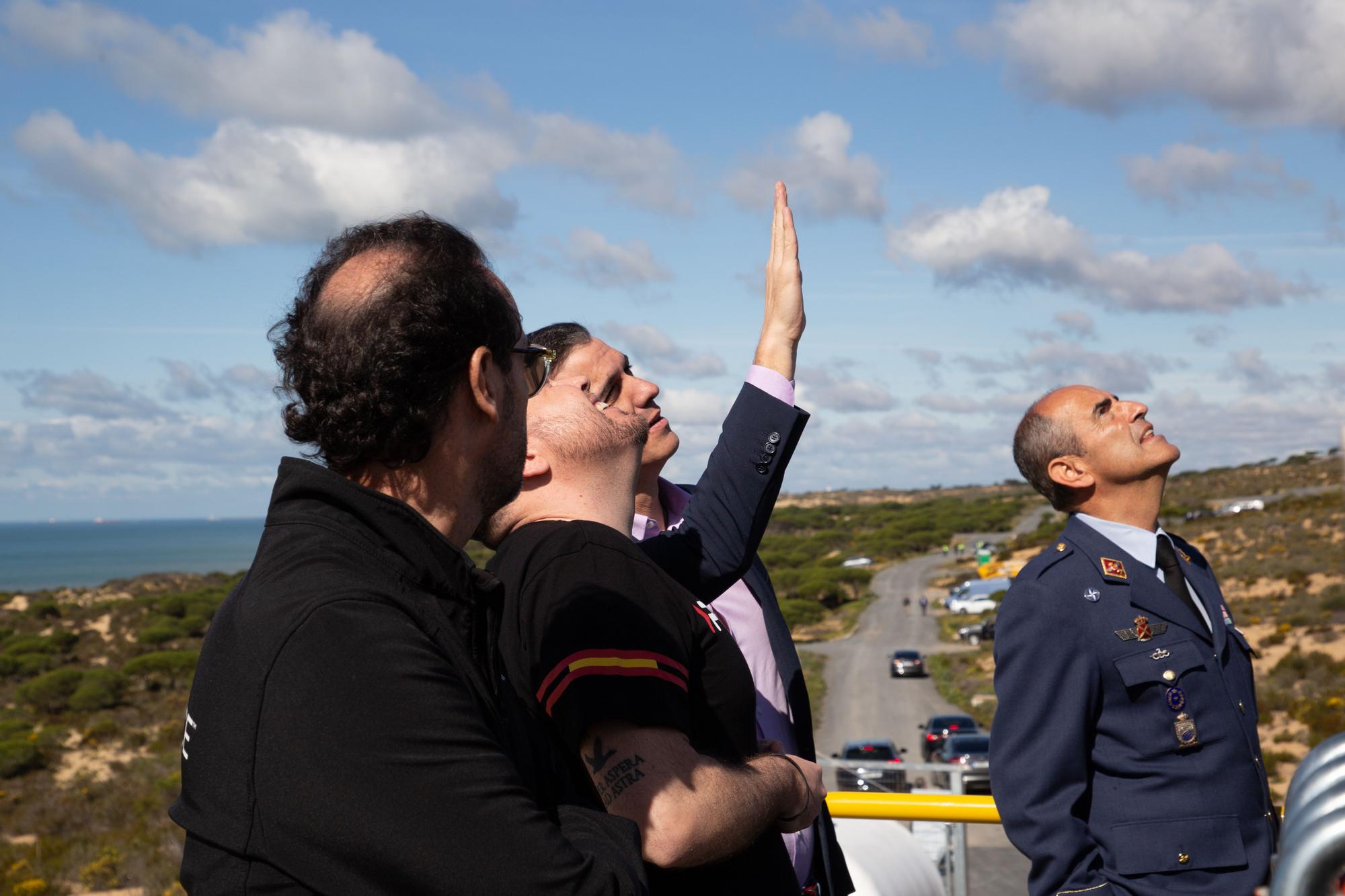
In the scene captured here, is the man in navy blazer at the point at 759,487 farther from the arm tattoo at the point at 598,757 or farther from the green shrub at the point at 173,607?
the green shrub at the point at 173,607

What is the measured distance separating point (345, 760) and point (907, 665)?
133 ft

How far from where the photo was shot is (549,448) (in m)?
2.31

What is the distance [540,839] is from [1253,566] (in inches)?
2027

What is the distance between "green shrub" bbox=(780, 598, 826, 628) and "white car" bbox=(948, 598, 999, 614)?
7084 mm

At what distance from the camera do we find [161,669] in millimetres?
35844

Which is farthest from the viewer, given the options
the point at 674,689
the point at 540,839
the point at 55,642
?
the point at 55,642

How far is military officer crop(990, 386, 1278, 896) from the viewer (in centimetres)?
276

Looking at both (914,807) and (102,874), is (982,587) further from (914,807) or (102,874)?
(914,807)

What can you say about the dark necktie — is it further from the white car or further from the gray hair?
the white car

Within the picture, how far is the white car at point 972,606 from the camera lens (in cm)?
5450

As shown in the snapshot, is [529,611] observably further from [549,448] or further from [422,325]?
[422,325]

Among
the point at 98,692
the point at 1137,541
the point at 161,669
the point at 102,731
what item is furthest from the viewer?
the point at 161,669

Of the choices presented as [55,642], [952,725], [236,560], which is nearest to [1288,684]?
[952,725]

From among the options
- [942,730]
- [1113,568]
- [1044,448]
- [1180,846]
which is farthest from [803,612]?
[1180,846]
